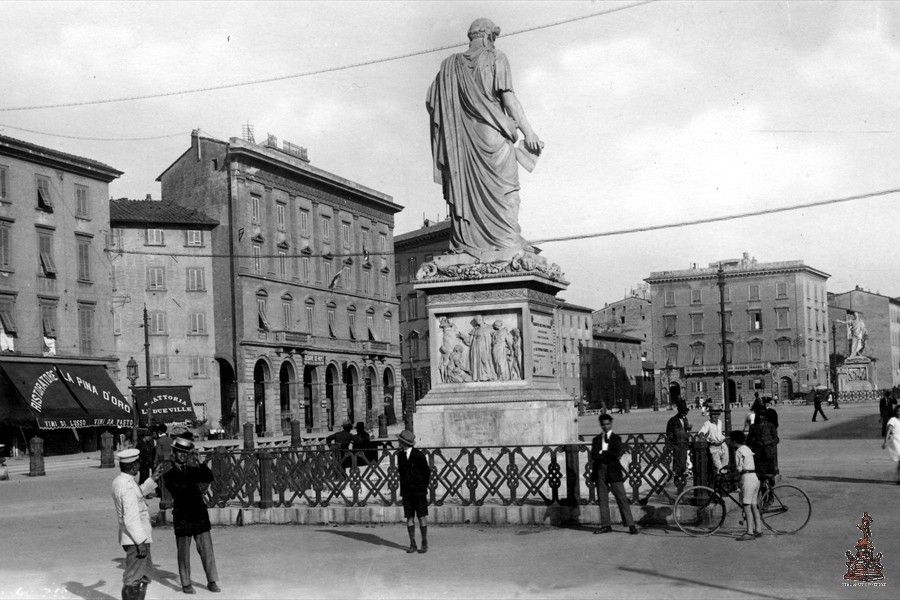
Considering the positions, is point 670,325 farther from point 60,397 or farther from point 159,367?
point 60,397

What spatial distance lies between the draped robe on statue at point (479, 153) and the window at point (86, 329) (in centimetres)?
3878

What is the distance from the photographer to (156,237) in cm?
5941

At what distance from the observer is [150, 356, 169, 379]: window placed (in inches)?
2314

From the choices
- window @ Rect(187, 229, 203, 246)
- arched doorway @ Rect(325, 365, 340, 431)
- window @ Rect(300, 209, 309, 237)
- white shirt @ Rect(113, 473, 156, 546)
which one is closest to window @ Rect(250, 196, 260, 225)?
window @ Rect(187, 229, 203, 246)

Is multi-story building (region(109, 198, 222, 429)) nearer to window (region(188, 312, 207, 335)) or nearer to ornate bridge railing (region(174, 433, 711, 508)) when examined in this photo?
window (region(188, 312, 207, 335))

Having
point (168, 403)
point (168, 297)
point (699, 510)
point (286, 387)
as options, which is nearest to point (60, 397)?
point (168, 403)

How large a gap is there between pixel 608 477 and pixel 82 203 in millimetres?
45481

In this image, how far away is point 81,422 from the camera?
4775 centimetres

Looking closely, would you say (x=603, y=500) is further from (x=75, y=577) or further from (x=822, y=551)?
(x=75, y=577)

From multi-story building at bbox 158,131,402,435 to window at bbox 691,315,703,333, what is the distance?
55284 mm

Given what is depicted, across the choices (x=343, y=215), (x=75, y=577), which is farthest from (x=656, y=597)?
(x=343, y=215)

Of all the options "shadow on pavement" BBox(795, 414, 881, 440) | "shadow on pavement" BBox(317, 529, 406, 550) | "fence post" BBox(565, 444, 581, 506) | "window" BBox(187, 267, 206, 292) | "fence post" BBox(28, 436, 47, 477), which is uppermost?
"window" BBox(187, 267, 206, 292)

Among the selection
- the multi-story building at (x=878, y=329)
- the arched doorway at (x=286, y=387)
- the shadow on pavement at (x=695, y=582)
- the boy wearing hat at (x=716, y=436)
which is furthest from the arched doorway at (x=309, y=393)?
the multi-story building at (x=878, y=329)

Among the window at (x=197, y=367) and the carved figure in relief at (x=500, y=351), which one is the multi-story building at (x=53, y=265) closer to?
the window at (x=197, y=367)
